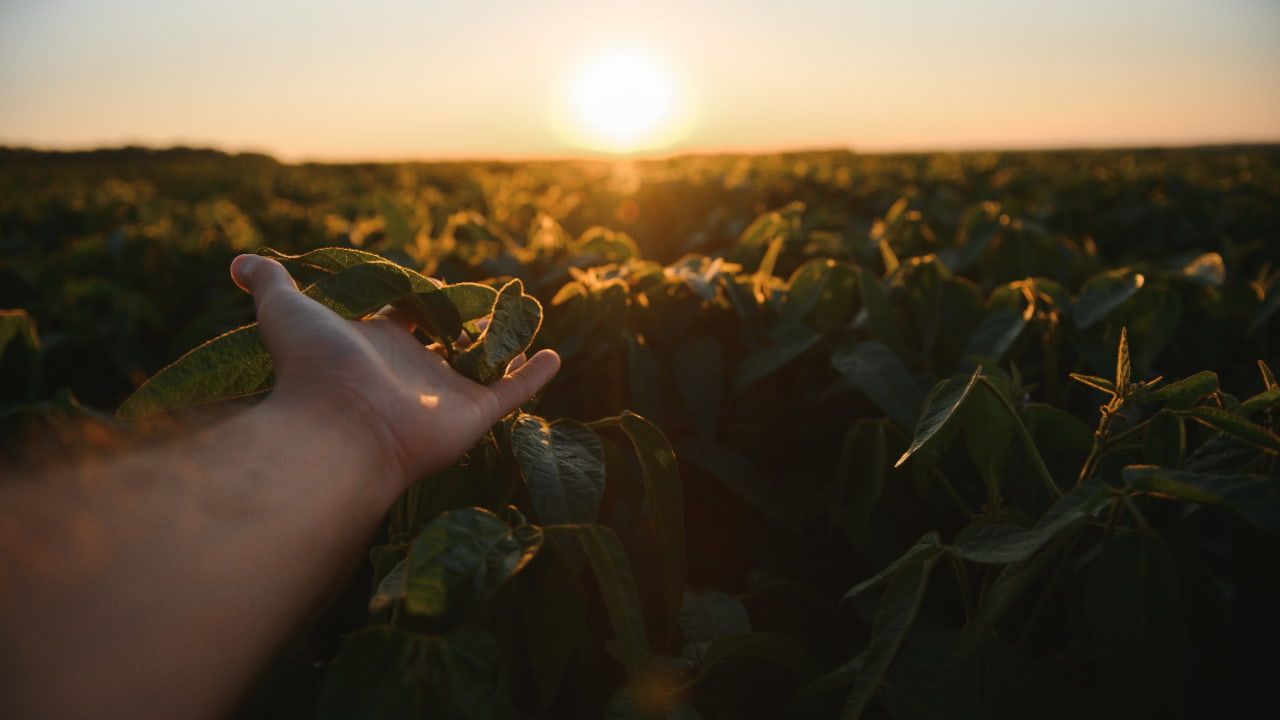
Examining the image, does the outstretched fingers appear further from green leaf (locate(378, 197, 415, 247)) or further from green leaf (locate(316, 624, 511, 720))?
green leaf (locate(378, 197, 415, 247))

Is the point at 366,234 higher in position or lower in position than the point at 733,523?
higher

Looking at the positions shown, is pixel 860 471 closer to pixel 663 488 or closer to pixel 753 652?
pixel 753 652

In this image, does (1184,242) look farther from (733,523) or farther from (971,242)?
(733,523)

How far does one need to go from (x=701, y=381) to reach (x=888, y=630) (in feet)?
2.46

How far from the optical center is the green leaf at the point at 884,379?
1370 millimetres

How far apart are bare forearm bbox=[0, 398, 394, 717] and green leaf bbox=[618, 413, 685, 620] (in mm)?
350

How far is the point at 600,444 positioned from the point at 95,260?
4432 millimetres

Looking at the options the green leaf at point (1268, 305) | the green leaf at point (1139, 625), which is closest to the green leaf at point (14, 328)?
the green leaf at point (1139, 625)

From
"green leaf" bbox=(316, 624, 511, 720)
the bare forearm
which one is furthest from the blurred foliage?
the bare forearm

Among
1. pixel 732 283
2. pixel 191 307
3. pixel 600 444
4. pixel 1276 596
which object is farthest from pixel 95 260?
pixel 1276 596

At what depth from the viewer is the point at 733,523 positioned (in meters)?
1.83

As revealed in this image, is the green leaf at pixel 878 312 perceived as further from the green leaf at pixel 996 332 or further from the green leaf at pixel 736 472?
the green leaf at pixel 736 472

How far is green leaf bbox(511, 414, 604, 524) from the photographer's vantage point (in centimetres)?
92

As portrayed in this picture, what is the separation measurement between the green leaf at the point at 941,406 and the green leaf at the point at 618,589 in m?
0.39
